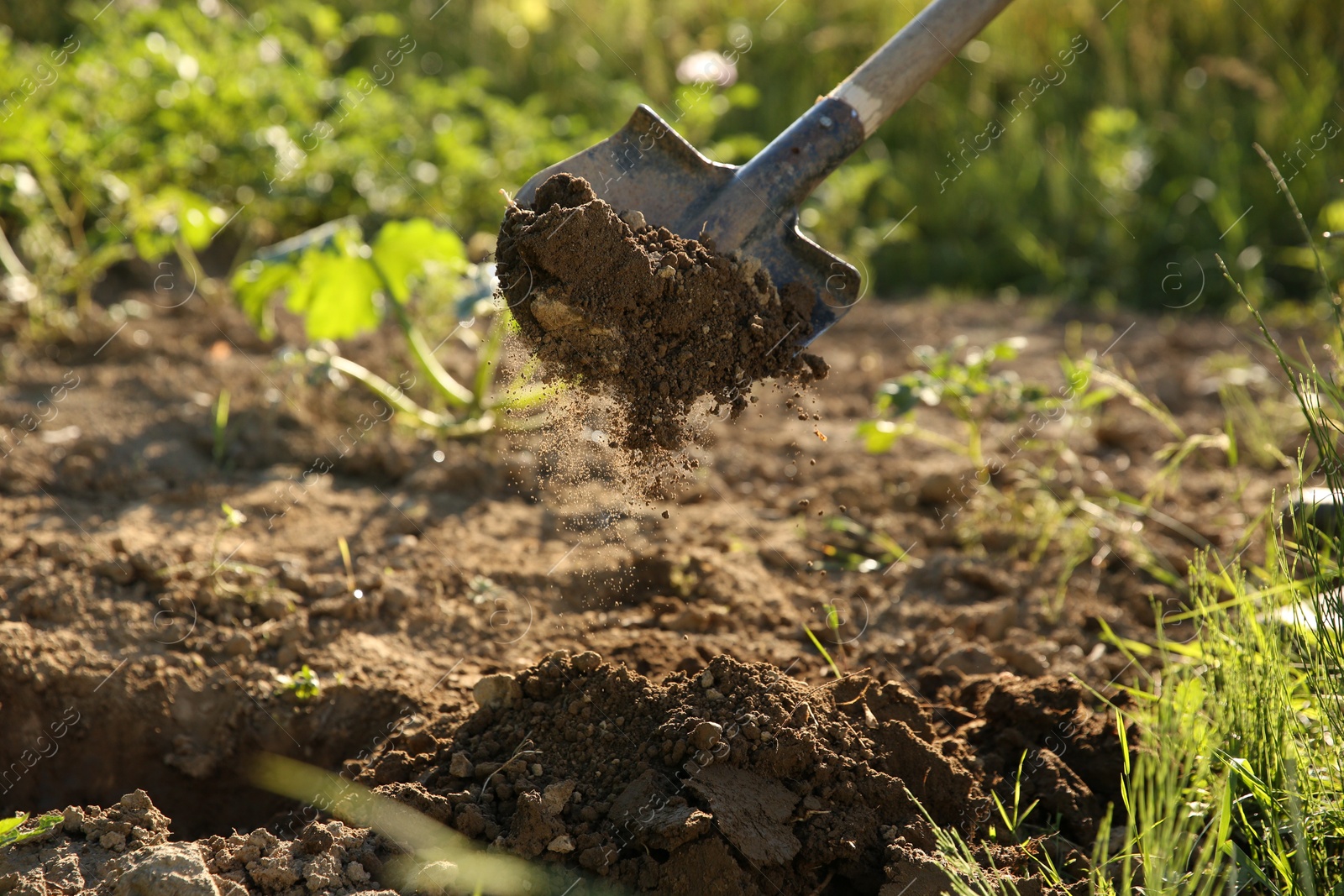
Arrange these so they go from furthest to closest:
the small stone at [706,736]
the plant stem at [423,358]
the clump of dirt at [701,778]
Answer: the plant stem at [423,358]
the small stone at [706,736]
the clump of dirt at [701,778]

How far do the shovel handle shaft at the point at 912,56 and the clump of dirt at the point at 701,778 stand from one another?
1.12 metres

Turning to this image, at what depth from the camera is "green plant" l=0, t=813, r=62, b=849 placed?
1.58 metres

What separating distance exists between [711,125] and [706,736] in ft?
14.8

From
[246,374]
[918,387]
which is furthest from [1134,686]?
[246,374]

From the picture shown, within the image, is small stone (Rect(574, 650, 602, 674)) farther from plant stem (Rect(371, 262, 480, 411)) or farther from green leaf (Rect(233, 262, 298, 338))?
green leaf (Rect(233, 262, 298, 338))

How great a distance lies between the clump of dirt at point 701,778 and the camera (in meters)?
1.66

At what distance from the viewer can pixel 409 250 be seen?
3.06 m

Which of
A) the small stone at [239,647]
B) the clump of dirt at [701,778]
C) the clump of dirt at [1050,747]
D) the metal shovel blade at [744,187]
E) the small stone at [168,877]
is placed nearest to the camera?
the small stone at [168,877]

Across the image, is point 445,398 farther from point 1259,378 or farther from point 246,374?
point 1259,378

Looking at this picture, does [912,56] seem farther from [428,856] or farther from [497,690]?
[428,856]

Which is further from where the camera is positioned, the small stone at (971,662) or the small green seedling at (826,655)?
the small stone at (971,662)

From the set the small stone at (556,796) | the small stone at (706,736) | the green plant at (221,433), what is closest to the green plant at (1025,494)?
the small stone at (706,736)

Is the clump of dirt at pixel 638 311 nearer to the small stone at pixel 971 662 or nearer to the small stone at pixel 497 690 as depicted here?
the small stone at pixel 497 690

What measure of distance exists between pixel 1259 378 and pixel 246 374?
3.38 m
